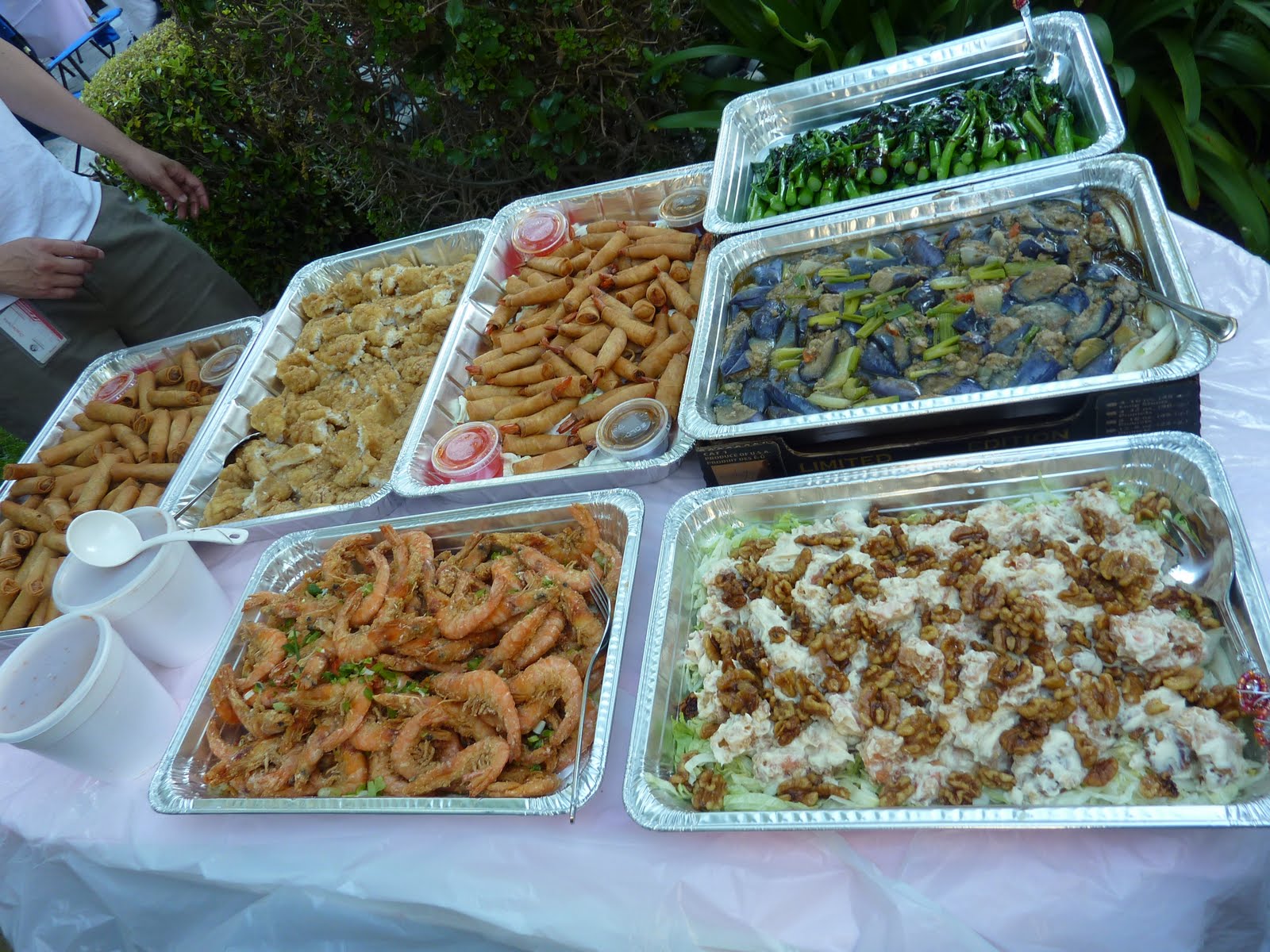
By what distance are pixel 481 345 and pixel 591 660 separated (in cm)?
173

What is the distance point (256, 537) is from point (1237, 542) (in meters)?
2.75

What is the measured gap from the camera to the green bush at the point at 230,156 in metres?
4.96

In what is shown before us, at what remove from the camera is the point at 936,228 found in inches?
95.1

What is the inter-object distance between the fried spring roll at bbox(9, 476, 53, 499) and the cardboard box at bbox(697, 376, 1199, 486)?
279 centimetres

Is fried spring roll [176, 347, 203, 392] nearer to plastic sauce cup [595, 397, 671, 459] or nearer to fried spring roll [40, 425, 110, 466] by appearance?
fried spring roll [40, 425, 110, 466]

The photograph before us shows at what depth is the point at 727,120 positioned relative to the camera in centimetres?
320

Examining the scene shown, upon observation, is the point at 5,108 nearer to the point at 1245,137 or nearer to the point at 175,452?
the point at 175,452

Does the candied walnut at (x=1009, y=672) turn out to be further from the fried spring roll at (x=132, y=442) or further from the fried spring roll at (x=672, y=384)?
the fried spring roll at (x=132, y=442)

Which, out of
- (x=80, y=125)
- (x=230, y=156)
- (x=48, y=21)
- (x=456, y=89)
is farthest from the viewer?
(x=48, y=21)

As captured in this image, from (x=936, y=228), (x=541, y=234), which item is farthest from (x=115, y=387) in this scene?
(x=936, y=228)

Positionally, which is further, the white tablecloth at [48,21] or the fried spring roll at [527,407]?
the white tablecloth at [48,21]

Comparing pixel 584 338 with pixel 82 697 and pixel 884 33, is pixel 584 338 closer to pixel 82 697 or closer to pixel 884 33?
pixel 82 697

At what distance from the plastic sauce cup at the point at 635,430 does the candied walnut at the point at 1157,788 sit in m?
1.43

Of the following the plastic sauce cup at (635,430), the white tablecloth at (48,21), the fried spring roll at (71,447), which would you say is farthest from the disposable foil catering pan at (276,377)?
the white tablecloth at (48,21)
